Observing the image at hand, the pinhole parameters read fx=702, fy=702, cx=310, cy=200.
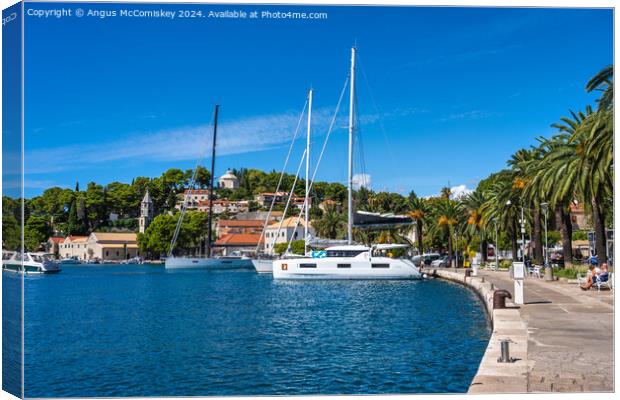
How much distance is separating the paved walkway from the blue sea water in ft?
4.90

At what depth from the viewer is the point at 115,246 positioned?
119 m

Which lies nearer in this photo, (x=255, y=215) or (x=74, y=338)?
(x=74, y=338)

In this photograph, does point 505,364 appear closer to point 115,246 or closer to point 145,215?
point 145,215

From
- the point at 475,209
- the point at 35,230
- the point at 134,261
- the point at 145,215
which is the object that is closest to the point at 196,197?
the point at 134,261

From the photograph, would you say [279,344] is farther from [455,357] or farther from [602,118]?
[602,118]

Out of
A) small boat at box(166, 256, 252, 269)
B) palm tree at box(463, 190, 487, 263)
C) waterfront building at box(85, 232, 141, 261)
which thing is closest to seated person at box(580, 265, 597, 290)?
palm tree at box(463, 190, 487, 263)

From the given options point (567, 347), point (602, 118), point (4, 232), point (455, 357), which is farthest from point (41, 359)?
point (602, 118)

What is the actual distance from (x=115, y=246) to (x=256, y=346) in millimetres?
106496

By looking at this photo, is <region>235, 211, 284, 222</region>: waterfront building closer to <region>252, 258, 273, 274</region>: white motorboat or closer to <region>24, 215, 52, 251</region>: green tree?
<region>252, 258, 273, 274</region>: white motorboat

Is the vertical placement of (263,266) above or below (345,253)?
below

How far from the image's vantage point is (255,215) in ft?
520

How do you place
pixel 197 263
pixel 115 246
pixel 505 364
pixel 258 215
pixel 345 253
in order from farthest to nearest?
pixel 258 215
pixel 115 246
pixel 197 263
pixel 345 253
pixel 505 364

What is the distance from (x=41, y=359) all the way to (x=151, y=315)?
10071 millimetres

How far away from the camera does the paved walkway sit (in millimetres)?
9422
